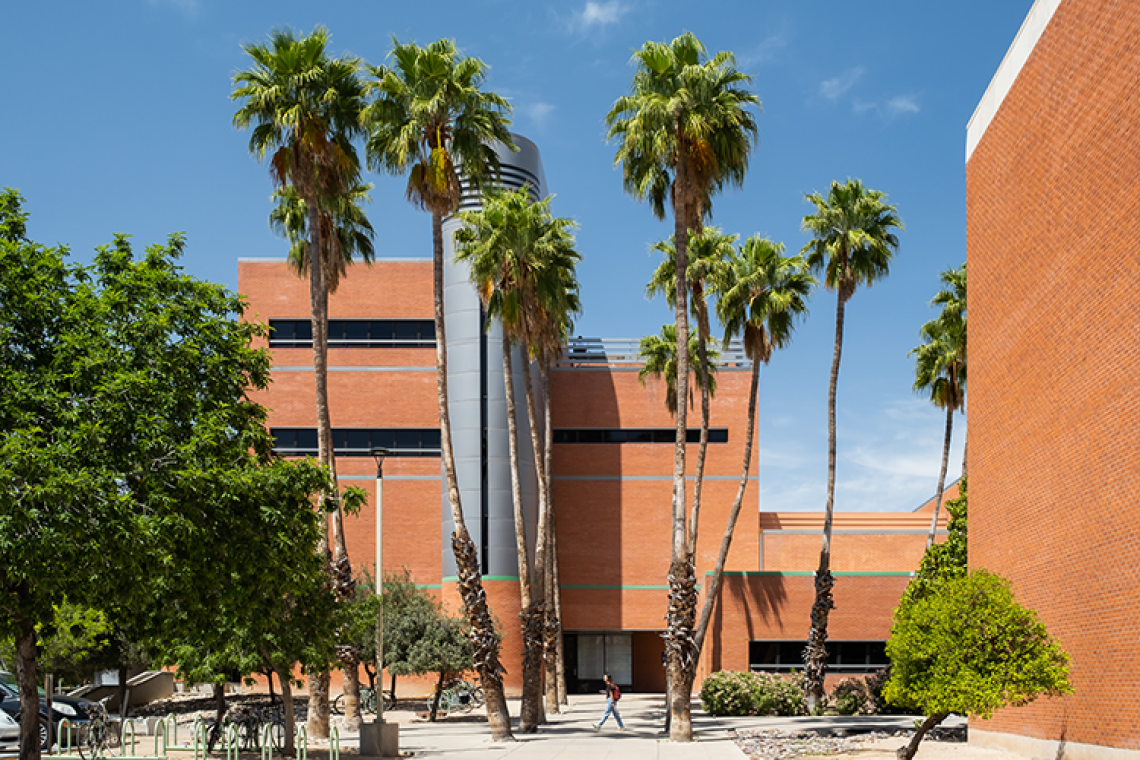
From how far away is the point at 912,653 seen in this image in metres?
20.1

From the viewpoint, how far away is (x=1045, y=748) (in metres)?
20.7

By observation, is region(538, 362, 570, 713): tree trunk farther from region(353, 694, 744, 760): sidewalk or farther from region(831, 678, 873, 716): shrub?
region(831, 678, 873, 716): shrub

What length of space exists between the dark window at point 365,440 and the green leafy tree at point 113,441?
95.9 feet

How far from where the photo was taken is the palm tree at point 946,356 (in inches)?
1652

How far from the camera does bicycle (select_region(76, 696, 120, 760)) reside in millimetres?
21812

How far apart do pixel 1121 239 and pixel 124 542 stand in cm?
1686

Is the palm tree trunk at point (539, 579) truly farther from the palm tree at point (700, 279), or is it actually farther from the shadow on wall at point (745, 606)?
the shadow on wall at point (745, 606)

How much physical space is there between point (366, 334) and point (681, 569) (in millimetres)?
26404

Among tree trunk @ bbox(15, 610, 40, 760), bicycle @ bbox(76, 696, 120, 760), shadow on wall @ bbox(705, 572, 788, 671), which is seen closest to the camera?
tree trunk @ bbox(15, 610, 40, 760)

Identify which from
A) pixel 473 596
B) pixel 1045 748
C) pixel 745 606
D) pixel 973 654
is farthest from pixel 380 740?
pixel 745 606

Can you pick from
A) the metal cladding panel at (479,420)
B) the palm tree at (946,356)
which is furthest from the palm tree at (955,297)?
the metal cladding panel at (479,420)

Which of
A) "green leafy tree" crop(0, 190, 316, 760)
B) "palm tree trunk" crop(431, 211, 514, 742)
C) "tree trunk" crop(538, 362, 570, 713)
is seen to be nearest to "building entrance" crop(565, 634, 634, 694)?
"tree trunk" crop(538, 362, 570, 713)

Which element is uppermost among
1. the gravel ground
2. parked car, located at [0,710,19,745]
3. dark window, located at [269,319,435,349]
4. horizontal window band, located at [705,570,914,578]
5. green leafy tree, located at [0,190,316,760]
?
dark window, located at [269,319,435,349]

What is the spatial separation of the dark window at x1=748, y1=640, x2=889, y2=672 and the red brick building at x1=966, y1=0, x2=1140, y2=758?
1901cm
